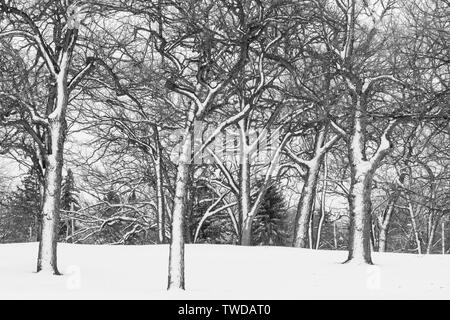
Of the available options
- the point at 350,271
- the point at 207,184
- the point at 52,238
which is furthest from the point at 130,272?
the point at 207,184

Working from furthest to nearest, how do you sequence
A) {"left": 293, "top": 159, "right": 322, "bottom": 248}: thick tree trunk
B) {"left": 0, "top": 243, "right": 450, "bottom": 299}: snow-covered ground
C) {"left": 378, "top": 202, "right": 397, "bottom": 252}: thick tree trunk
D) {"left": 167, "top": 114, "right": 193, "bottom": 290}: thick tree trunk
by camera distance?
{"left": 378, "top": 202, "right": 397, "bottom": 252}: thick tree trunk, {"left": 293, "top": 159, "right": 322, "bottom": 248}: thick tree trunk, {"left": 167, "top": 114, "right": 193, "bottom": 290}: thick tree trunk, {"left": 0, "top": 243, "right": 450, "bottom": 299}: snow-covered ground

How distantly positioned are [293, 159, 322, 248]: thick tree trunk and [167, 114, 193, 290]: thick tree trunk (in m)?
10.4

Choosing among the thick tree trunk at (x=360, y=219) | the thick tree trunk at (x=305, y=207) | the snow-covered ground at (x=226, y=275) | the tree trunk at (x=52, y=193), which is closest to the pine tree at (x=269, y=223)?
the thick tree trunk at (x=305, y=207)

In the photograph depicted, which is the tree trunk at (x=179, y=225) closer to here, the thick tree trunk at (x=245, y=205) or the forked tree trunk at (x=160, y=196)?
the thick tree trunk at (x=245, y=205)

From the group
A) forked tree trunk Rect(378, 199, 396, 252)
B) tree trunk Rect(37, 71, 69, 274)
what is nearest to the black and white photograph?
tree trunk Rect(37, 71, 69, 274)

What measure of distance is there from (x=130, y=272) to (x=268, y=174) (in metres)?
9.42

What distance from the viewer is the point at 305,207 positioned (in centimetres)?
2192

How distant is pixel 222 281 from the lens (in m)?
13.5

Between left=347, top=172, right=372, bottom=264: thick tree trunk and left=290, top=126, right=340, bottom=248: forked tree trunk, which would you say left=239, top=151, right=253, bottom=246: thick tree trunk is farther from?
left=347, top=172, right=372, bottom=264: thick tree trunk

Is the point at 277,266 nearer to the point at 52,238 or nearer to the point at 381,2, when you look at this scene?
the point at 52,238

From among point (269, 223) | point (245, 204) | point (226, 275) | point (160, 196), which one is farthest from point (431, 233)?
point (226, 275)

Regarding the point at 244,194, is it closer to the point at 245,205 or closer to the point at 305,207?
the point at 245,205

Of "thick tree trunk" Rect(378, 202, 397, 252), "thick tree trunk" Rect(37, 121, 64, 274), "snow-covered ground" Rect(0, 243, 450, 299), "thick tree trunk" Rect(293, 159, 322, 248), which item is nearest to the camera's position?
"snow-covered ground" Rect(0, 243, 450, 299)

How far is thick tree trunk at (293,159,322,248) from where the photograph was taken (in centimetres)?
2197
